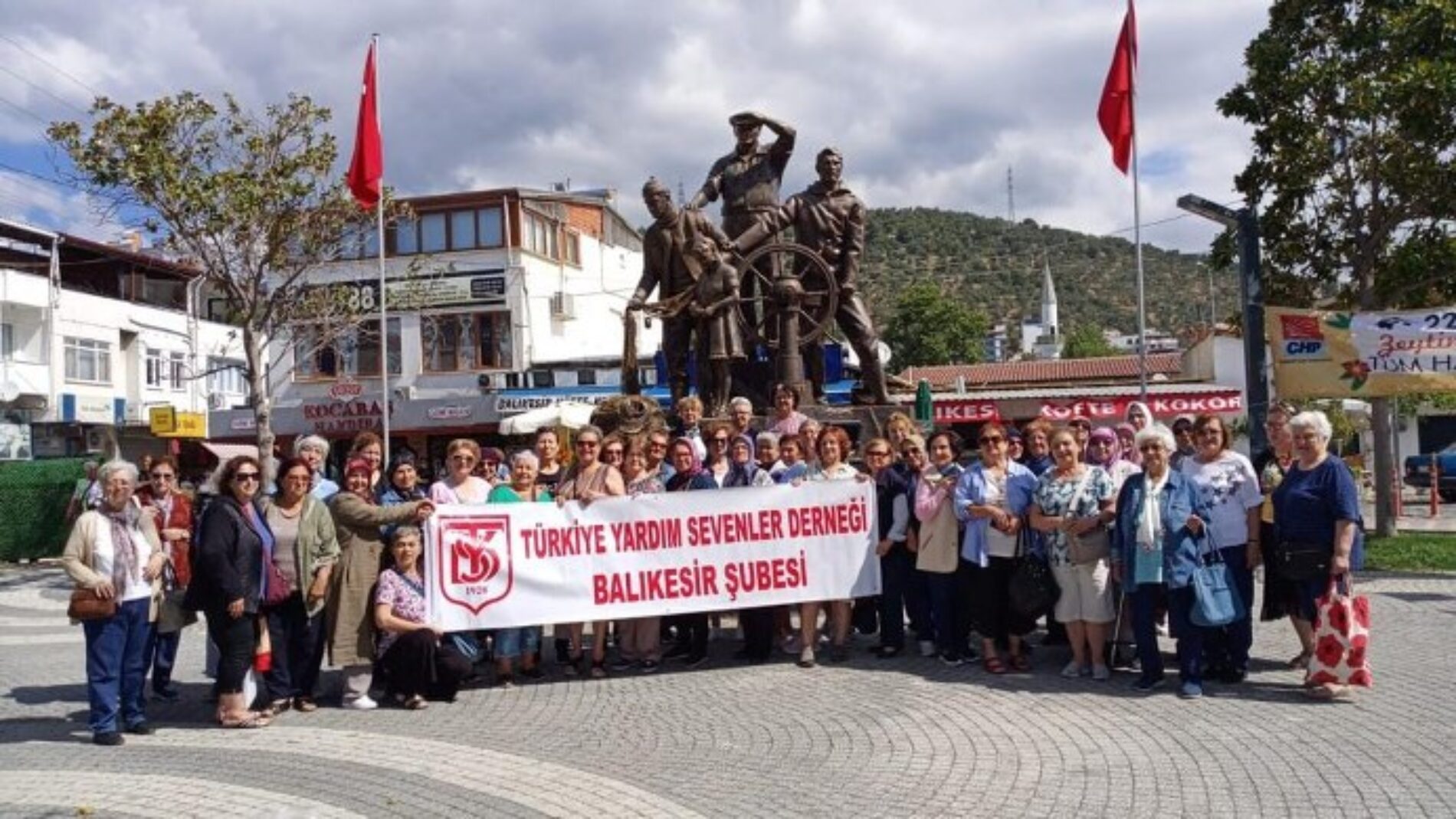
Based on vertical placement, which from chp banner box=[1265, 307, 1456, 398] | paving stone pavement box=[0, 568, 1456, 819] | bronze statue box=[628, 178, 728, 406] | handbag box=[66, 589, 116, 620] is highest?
bronze statue box=[628, 178, 728, 406]

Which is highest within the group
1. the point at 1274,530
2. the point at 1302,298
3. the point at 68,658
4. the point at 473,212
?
the point at 473,212

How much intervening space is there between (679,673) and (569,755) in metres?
2.20

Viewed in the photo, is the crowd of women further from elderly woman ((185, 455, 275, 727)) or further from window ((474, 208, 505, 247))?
window ((474, 208, 505, 247))

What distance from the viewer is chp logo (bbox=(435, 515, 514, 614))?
790 centimetres

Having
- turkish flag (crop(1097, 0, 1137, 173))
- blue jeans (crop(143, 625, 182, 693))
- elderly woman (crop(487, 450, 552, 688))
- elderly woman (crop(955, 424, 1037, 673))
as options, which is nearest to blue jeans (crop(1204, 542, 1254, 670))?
elderly woman (crop(955, 424, 1037, 673))

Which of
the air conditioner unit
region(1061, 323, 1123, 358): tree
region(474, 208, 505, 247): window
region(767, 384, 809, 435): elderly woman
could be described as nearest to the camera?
region(767, 384, 809, 435): elderly woman

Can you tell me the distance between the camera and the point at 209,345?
48.5 metres

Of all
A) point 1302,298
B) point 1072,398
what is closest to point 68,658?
point 1302,298

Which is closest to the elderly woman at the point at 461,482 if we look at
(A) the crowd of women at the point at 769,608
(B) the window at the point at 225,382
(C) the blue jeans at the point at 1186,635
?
(A) the crowd of women at the point at 769,608

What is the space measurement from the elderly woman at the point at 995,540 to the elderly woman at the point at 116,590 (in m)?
5.10

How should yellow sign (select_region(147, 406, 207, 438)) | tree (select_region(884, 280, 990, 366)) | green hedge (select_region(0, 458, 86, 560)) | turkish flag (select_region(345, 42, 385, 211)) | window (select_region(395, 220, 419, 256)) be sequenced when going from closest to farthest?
turkish flag (select_region(345, 42, 385, 211))
green hedge (select_region(0, 458, 86, 560))
yellow sign (select_region(147, 406, 207, 438))
window (select_region(395, 220, 419, 256))
tree (select_region(884, 280, 990, 366))

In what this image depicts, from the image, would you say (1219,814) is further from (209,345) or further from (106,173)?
(209,345)

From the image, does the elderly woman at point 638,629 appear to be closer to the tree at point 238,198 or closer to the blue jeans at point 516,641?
the blue jeans at point 516,641

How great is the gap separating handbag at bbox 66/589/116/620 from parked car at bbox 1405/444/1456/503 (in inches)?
1038
